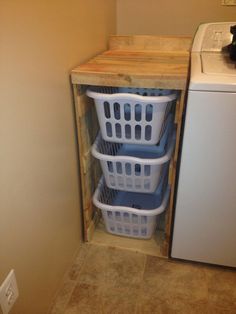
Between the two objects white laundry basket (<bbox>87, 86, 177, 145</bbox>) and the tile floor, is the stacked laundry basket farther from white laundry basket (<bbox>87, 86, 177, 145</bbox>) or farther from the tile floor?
the tile floor

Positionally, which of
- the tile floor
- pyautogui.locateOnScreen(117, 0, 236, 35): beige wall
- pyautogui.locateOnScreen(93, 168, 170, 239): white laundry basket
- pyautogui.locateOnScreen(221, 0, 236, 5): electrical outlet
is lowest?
the tile floor

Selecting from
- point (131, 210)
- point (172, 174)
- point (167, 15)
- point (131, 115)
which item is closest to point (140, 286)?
point (131, 210)

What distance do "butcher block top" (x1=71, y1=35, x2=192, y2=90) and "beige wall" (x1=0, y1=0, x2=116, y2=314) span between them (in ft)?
0.31

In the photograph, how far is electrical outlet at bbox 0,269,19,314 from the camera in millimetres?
825

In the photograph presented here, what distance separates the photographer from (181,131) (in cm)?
118

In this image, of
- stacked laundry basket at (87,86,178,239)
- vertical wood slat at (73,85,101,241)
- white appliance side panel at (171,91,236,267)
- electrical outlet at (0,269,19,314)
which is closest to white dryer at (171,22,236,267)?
white appliance side panel at (171,91,236,267)

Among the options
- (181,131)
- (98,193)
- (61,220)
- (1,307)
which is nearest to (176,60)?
(181,131)

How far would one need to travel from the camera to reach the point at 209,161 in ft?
3.65

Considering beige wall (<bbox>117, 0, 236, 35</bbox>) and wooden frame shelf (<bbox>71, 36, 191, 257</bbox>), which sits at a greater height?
beige wall (<bbox>117, 0, 236, 35</bbox>)

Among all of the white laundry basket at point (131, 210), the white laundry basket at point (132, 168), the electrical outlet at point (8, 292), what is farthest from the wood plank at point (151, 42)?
the electrical outlet at point (8, 292)

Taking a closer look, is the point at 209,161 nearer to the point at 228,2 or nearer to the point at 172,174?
the point at 172,174

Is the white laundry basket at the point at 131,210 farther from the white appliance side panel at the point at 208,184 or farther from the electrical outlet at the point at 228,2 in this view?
the electrical outlet at the point at 228,2

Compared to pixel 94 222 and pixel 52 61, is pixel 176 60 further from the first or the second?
pixel 94 222

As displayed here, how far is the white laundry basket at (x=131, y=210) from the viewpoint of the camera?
1.41 meters
